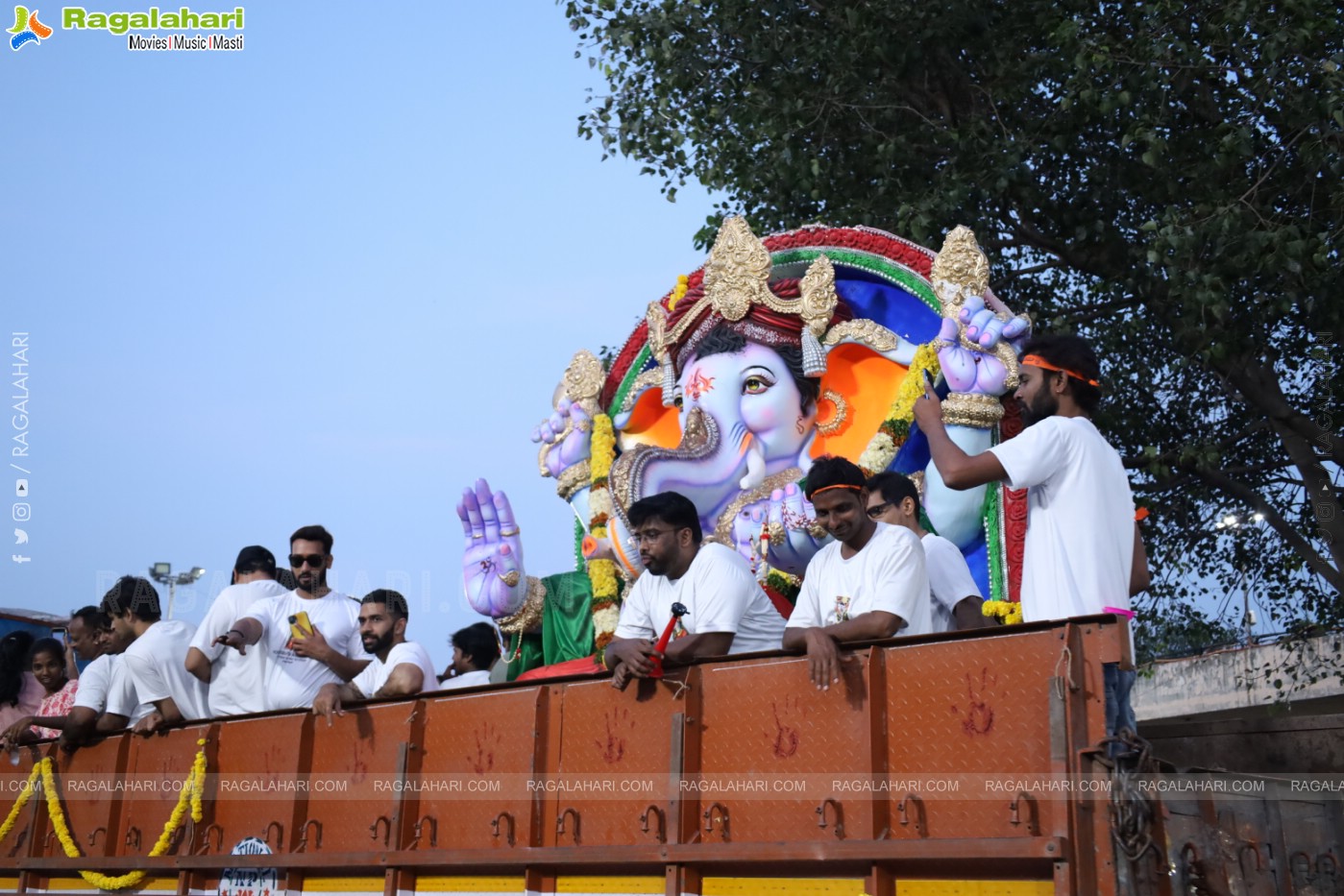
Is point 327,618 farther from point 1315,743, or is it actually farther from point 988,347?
point 1315,743

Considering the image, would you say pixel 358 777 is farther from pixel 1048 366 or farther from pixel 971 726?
pixel 1048 366

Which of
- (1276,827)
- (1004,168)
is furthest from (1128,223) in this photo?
(1276,827)

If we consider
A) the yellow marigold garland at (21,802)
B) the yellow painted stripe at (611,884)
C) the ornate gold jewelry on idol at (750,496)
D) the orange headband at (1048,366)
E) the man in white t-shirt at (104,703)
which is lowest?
the yellow painted stripe at (611,884)

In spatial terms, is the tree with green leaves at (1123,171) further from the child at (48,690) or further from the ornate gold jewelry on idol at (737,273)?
the child at (48,690)

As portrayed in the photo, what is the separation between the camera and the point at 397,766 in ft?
20.5

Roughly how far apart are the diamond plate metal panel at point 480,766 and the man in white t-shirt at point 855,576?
1225 mm

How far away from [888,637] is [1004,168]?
7291 millimetres

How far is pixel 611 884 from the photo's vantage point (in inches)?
210

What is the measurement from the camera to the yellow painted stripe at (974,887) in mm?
4211

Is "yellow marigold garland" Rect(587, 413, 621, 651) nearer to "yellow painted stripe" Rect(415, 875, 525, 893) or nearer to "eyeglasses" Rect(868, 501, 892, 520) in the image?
"eyeglasses" Rect(868, 501, 892, 520)

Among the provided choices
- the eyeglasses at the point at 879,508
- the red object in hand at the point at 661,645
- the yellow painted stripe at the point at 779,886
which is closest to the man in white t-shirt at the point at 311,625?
the red object in hand at the point at 661,645

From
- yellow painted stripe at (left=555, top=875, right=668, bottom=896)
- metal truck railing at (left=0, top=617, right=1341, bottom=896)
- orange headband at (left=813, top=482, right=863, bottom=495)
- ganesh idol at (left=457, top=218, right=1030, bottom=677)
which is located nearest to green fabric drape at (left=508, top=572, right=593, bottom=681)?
ganesh idol at (left=457, top=218, right=1030, bottom=677)

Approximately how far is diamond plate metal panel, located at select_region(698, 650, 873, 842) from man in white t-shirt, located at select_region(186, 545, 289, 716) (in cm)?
333

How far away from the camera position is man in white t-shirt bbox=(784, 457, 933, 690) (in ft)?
16.9
